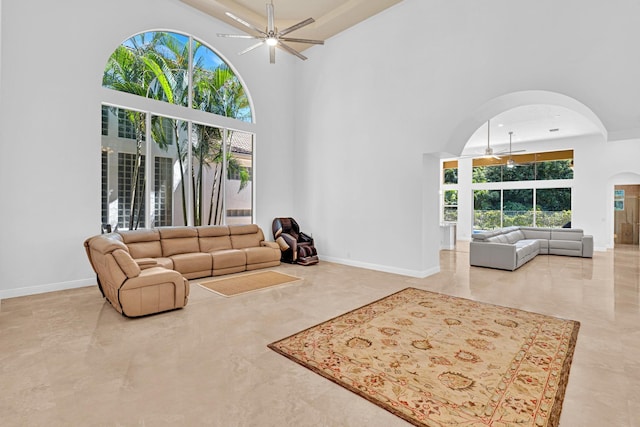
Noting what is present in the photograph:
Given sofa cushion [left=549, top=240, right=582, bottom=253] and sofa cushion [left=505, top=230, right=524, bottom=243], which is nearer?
sofa cushion [left=505, top=230, right=524, bottom=243]

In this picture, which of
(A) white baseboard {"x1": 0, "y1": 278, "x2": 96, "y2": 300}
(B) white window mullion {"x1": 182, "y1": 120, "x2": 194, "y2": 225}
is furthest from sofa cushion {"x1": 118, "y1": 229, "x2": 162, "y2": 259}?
(B) white window mullion {"x1": 182, "y1": 120, "x2": 194, "y2": 225}

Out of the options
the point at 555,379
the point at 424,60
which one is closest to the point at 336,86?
the point at 424,60

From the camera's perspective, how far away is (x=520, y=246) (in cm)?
764

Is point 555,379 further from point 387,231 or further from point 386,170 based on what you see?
point 386,170

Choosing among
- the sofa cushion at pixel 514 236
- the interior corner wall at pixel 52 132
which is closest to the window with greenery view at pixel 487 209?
the sofa cushion at pixel 514 236

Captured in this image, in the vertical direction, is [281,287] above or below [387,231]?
below

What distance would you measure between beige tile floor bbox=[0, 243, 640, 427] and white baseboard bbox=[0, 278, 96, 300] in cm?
20

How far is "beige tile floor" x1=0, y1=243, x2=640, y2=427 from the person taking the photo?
200 centimetres

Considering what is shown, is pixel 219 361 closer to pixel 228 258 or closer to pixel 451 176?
pixel 228 258

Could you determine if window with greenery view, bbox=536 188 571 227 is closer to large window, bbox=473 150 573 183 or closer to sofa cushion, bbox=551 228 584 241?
large window, bbox=473 150 573 183

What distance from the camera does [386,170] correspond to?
6.39m

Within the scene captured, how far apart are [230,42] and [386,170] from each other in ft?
14.8

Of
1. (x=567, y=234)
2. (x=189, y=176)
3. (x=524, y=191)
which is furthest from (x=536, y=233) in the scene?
(x=189, y=176)

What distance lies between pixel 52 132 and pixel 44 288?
238 cm
